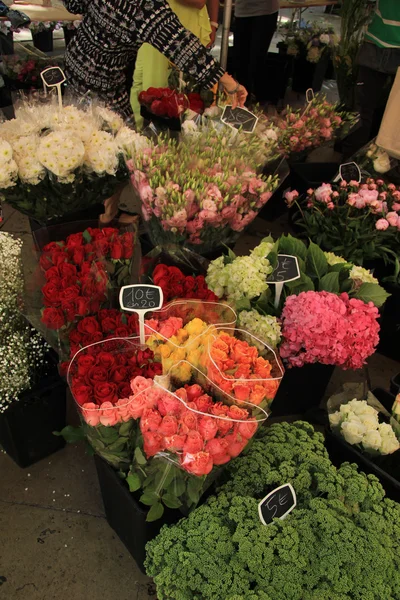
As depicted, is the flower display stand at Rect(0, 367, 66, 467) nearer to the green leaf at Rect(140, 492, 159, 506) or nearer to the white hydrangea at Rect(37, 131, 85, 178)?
the green leaf at Rect(140, 492, 159, 506)

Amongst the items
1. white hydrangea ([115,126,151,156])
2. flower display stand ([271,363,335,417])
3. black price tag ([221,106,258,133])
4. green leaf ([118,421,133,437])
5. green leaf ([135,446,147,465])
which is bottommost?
flower display stand ([271,363,335,417])

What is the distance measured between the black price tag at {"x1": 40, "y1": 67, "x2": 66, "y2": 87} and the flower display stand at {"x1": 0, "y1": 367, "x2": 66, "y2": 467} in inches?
54.6

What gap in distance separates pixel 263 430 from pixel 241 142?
1.41 m

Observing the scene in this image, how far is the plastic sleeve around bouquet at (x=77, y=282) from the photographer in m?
1.66

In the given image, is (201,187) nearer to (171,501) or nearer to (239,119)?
(239,119)

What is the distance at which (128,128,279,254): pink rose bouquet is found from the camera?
2102mm

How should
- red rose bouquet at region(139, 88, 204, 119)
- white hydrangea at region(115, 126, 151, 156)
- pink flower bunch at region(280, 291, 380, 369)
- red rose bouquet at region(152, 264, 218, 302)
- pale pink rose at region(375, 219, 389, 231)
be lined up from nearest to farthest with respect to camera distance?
red rose bouquet at region(152, 264, 218, 302) → pink flower bunch at region(280, 291, 380, 369) → white hydrangea at region(115, 126, 151, 156) → pale pink rose at region(375, 219, 389, 231) → red rose bouquet at region(139, 88, 204, 119)

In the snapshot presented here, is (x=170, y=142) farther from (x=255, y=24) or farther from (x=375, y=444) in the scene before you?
(x=255, y=24)

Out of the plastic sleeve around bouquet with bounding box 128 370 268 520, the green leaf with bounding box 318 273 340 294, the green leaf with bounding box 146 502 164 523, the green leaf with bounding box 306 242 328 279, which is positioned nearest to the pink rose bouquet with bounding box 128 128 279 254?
the green leaf with bounding box 306 242 328 279

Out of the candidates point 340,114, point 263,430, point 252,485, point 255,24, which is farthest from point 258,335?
point 255,24

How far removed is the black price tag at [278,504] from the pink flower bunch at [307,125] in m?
2.57

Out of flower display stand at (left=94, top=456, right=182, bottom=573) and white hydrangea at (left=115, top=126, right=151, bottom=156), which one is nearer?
flower display stand at (left=94, top=456, right=182, bottom=573)

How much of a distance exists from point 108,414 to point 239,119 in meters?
1.71

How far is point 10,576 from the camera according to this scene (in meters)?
1.71
